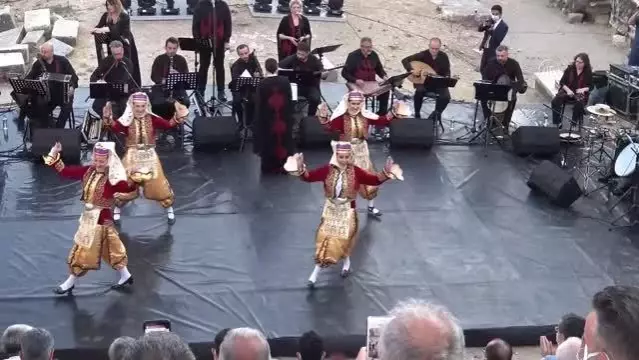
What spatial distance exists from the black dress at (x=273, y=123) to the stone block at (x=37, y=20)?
7.40m

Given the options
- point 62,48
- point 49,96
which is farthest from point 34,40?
point 49,96

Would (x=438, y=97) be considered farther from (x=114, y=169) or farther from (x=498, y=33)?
(x=114, y=169)

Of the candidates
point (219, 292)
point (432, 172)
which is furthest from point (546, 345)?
point (432, 172)

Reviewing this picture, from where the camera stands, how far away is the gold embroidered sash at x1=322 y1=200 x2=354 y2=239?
829cm

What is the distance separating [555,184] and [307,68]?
3544 millimetres

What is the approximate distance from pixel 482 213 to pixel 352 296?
2457 millimetres

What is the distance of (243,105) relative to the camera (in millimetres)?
11750

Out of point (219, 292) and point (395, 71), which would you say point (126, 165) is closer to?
point (219, 292)

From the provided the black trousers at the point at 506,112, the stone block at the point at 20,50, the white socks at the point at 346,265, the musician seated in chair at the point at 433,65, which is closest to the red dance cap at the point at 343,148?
the white socks at the point at 346,265

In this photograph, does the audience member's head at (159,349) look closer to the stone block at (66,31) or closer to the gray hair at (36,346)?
the gray hair at (36,346)

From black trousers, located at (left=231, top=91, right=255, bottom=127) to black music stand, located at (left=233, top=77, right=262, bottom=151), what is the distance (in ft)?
0.05

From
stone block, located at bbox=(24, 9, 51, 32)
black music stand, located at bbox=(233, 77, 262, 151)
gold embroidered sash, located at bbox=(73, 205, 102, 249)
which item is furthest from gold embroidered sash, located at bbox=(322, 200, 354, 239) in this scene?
stone block, located at bbox=(24, 9, 51, 32)

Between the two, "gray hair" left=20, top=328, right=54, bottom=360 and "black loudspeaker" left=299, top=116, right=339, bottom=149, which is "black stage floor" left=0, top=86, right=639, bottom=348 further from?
"gray hair" left=20, top=328, right=54, bottom=360

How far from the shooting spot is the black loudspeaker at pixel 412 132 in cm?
1166
